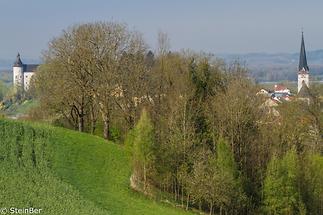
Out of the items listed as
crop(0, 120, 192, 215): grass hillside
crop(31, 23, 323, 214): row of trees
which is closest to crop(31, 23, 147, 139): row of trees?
crop(31, 23, 323, 214): row of trees

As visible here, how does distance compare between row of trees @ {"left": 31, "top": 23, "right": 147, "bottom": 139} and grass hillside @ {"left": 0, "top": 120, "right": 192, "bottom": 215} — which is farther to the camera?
row of trees @ {"left": 31, "top": 23, "right": 147, "bottom": 139}

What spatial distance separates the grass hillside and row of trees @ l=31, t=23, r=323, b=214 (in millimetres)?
2101

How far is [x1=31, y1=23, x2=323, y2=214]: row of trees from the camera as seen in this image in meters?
34.3

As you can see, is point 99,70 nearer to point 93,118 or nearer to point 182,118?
point 93,118

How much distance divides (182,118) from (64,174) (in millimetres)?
10376

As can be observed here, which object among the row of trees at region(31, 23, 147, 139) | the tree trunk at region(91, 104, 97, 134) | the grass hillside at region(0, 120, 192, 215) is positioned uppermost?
the row of trees at region(31, 23, 147, 139)

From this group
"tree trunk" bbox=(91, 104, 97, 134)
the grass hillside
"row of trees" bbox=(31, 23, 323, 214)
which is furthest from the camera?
"tree trunk" bbox=(91, 104, 97, 134)

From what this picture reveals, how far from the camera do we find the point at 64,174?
98.8 ft

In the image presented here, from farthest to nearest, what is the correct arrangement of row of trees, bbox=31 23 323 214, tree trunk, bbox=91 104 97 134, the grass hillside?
tree trunk, bbox=91 104 97 134, row of trees, bbox=31 23 323 214, the grass hillside

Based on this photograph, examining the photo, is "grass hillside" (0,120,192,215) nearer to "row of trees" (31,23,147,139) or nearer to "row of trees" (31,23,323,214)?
"row of trees" (31,23,323,214)

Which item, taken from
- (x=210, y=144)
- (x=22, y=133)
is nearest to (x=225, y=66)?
(x=210, y=144)

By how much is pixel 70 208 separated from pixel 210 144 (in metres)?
18.2

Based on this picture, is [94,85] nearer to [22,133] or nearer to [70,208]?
[22,133]

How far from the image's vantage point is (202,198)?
1347 inches
